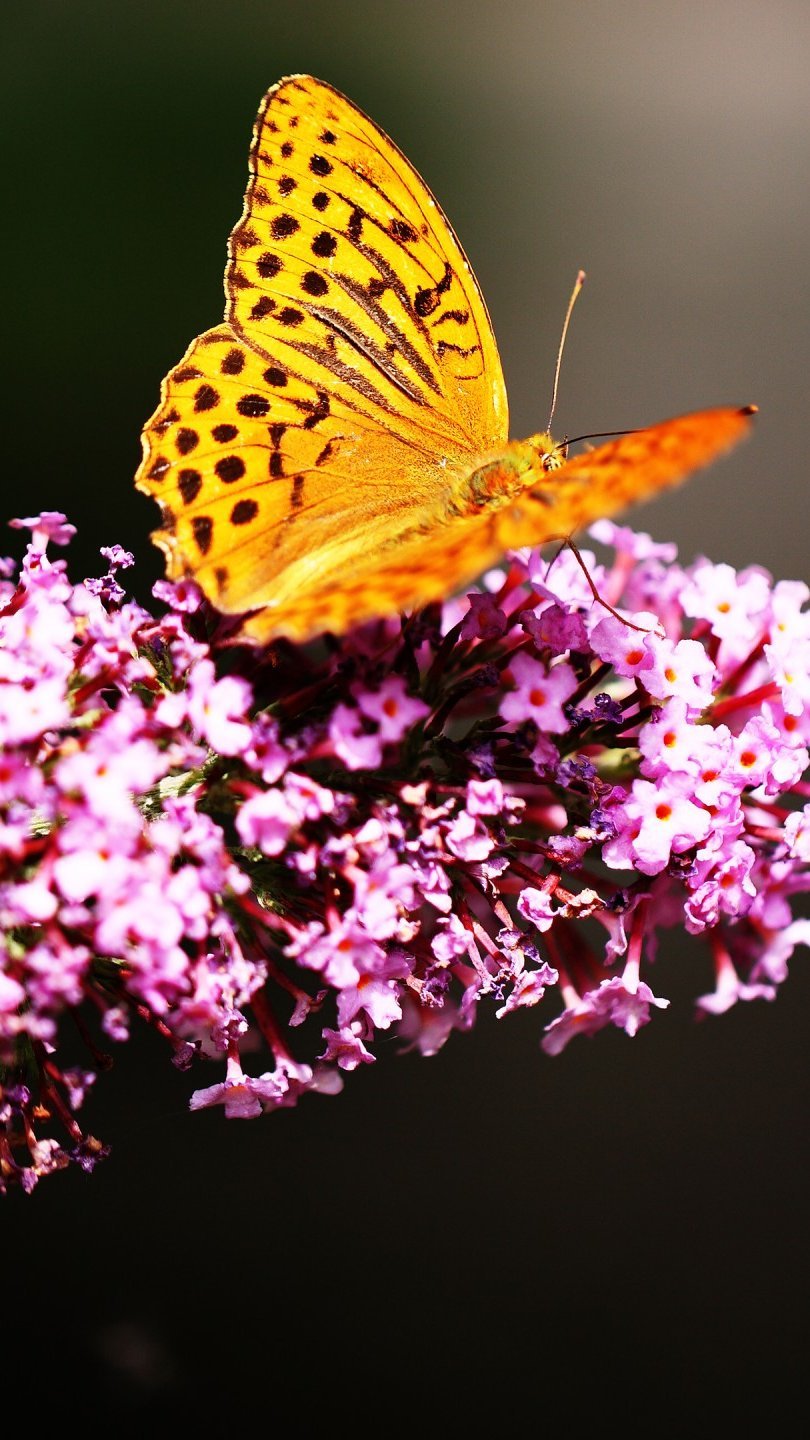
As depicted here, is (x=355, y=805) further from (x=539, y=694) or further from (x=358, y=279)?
(x=358, y=279)

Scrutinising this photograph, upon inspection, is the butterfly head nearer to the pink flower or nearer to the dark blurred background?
the pink flower

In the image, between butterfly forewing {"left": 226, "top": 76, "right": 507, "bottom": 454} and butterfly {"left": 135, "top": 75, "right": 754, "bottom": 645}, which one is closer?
butterfly {"left": 135, "top": 75, "right": 754, "bottom": 645}

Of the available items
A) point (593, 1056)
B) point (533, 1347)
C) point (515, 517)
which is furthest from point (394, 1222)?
point (515, 517)

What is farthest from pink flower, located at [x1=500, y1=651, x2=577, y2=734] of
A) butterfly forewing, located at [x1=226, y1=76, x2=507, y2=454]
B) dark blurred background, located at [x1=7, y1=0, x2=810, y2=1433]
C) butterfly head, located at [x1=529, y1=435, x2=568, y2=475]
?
dark blurred background, located at [x1=7, y1=0, x2=810, y2=1433]


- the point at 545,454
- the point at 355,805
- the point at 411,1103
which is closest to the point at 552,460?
the point at 545,454

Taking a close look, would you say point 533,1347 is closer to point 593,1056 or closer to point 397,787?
point 593,1056
